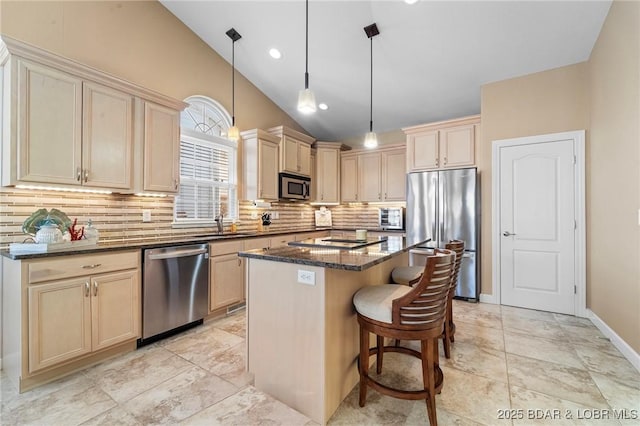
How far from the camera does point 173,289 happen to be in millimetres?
2758

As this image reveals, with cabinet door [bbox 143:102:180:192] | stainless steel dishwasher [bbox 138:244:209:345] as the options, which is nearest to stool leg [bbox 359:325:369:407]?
stainless steel dishwasher [bbox 138:244:209:345]

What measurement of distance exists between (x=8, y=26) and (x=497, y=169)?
16.7ft

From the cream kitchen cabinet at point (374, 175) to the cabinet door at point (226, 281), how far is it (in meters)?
2.76

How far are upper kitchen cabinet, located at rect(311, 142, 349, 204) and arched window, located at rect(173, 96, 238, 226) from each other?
169 centimetres

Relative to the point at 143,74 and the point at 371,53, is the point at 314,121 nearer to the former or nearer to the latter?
the point at 371,53

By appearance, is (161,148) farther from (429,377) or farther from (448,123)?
(448,123)

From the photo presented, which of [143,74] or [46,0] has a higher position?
[46,0]

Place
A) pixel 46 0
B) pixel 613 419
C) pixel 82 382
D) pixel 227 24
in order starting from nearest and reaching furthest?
pixel 613 419
pixel 82 382
pixel 46 0
pixel 227 24

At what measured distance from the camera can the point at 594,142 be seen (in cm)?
313

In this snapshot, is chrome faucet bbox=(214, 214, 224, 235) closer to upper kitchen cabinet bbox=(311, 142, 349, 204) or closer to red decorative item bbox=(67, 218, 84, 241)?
red decorative item bbox=(67, 218, 84, 241)

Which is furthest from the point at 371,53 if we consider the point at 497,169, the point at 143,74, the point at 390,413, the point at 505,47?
the point at 390,413

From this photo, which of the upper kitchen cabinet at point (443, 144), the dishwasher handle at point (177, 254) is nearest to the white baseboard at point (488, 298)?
the upper kitchen cabinet at point (443, 144)

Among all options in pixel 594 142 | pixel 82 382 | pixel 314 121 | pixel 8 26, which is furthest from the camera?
pixel 314 121

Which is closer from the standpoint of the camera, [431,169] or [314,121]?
[431,169]
